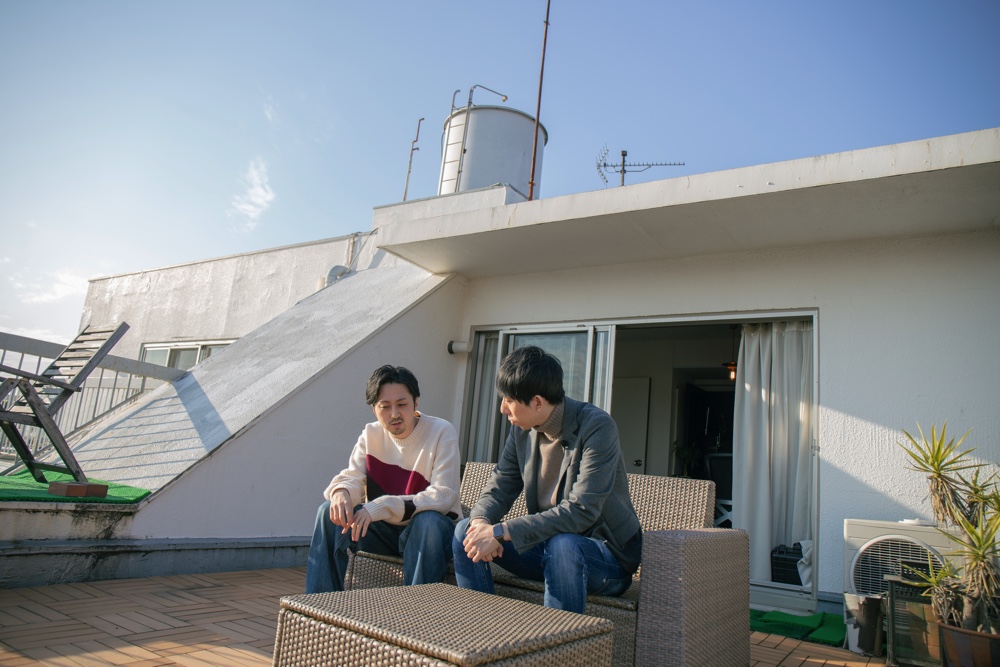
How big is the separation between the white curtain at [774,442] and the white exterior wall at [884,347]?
22cm

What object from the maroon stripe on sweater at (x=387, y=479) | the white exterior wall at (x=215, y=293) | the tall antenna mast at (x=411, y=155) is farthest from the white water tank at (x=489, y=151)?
the maroon stripe on sweater at (x=387, y=479)

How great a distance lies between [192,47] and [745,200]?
5.70 m

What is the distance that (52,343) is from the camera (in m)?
4.32

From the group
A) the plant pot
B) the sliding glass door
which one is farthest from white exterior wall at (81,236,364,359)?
the plant pot

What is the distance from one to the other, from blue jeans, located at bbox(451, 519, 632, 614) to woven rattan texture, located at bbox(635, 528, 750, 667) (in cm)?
15

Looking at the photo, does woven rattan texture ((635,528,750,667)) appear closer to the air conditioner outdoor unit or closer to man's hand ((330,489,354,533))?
man's hand ((330,489,354,533))

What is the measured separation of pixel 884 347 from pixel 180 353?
24.7ft

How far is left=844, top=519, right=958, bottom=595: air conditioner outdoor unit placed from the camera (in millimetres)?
2896

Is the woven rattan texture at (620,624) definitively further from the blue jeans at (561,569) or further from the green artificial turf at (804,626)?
the green artificial turf at (804,626)

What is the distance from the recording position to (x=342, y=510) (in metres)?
1.99

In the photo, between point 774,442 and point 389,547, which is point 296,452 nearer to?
point 389,547

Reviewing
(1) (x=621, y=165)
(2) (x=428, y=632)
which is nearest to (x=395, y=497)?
(2) (x=428, y=632)

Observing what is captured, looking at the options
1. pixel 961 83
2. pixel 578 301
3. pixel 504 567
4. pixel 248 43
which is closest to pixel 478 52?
pixel 248 43

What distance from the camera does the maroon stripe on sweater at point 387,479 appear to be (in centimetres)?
231
